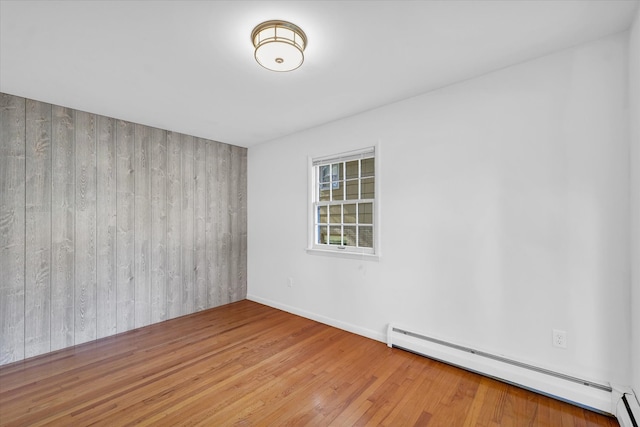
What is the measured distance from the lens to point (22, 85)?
2.42 metres

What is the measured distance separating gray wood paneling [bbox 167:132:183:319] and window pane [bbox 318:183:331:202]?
75.7 inches

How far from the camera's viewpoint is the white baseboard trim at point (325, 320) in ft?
9.80

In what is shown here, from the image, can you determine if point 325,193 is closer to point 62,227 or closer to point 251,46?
point 251,46

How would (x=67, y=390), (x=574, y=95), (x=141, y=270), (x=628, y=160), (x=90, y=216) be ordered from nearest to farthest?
(x=628, y=160), (x=574, y=95), (x=67, y=390), (x=90, y=216), (x=141, y=270)

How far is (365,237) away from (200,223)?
2.38m

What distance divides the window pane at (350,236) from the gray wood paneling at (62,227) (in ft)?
9.71

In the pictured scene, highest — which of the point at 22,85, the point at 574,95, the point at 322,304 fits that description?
the point at 22,85

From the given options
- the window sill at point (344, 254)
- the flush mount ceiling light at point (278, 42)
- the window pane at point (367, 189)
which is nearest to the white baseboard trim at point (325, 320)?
the window sill at point (344, 254)

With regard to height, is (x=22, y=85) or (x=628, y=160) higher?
(x=22, y=85)

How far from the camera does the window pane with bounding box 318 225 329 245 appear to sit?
3.63 m

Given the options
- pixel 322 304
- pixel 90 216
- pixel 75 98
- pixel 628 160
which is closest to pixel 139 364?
pixel 90 216

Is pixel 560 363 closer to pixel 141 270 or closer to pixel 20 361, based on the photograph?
pixel 141 270

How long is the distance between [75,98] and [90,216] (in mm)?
1209

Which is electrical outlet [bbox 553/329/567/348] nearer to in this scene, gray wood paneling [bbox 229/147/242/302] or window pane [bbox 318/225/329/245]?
window pane [bbox 318/225/329/245]
